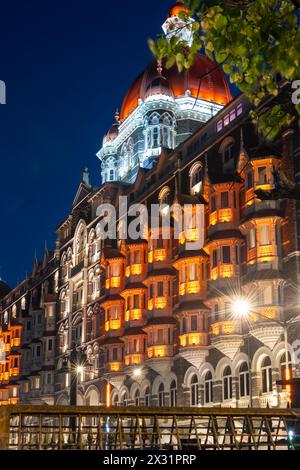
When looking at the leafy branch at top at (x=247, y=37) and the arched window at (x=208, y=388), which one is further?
the arched window at (x=208, y=388)

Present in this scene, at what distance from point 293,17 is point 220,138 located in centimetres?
4254

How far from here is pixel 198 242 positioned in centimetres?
5212

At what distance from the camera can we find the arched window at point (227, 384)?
158 ft

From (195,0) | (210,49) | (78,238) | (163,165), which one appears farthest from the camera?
(78,238)

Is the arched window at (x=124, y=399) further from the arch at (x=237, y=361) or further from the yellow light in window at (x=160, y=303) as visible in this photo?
the arch at (x=237, y=361)

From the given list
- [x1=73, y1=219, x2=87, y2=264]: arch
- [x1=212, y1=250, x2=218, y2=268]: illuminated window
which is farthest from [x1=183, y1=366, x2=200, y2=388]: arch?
[x1=73, y1=219, x2=87, y2=264]: arch

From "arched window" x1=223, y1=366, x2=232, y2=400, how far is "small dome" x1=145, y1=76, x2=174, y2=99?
43.7 metres

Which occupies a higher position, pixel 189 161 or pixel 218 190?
pixel 189 161

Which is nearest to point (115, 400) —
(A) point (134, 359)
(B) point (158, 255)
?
(A) point (134, 359)

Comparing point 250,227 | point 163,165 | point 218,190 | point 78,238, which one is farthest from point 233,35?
point 78,238

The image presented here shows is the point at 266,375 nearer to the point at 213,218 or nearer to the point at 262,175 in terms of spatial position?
the point at 213,218

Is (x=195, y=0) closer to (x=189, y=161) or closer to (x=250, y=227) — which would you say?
(x=250, y=227)

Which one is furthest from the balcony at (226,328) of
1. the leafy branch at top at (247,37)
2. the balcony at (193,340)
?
the leafy branch at top at (247,37)

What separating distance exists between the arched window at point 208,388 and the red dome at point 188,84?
43.5 meters
